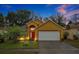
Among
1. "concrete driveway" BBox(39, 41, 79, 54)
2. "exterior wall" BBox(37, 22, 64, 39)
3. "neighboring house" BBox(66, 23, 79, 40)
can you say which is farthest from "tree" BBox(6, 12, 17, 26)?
"neighboring house" BBox(66, 23, 79, 40)

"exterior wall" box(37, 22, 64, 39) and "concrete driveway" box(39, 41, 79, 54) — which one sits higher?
"exterior wall" box(37, 22, 64, 39)

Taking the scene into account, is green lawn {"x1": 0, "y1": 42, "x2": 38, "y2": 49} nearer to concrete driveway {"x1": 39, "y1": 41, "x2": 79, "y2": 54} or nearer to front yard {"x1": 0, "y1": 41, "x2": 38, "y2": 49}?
front yard {"x1": 0, "y1": 41, "x2": 38, "y2": 49}

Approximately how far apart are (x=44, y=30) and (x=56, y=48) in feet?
1.45

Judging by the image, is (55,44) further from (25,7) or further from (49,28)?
(25,7)

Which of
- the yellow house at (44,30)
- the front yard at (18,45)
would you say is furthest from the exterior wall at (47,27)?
the front yard at (18,45)

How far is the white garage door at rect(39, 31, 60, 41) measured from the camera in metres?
7.60

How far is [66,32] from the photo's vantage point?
7539 mm

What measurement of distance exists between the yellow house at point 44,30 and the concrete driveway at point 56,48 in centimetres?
9

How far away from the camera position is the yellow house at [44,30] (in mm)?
7551

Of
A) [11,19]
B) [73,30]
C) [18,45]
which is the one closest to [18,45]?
[18,45]

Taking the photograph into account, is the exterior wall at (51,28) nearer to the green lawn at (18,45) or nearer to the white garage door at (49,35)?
the white garage door at (49,35)
